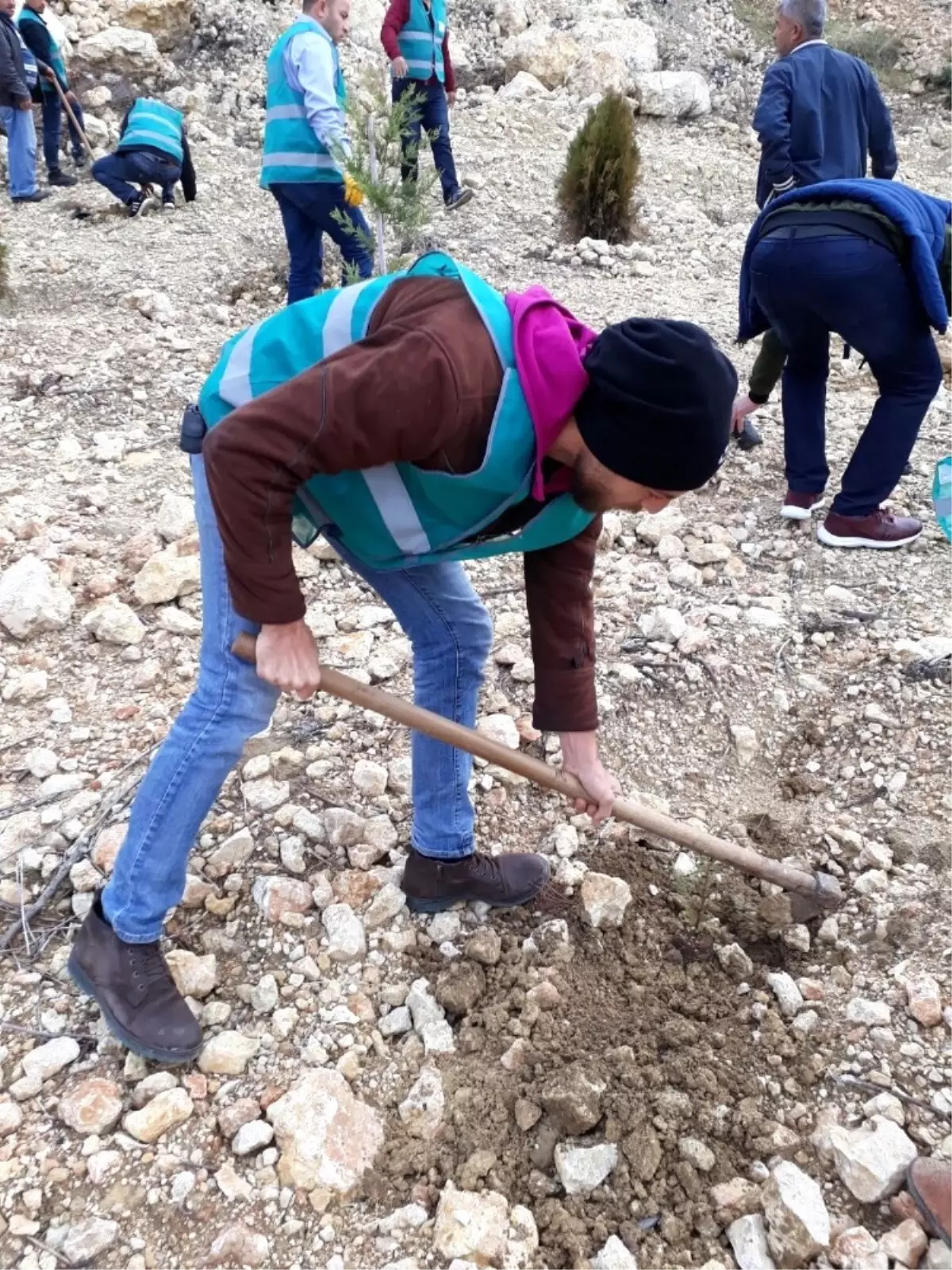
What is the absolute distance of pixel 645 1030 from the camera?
193 centimetres

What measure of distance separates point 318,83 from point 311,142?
0.25 m

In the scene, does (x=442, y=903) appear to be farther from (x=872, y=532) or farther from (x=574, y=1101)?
(x=872, y=532)

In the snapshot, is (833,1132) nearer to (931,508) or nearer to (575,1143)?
(575,1143)

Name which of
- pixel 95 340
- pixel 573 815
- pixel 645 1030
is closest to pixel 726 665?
pixel 573 815

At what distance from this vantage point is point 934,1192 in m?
1.58

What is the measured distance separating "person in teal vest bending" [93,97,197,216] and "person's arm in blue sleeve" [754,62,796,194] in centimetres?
414

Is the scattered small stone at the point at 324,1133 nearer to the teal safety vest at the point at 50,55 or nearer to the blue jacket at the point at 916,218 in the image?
the blue jacket at the point at 916,218

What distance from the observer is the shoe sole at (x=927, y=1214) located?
1.53 meters

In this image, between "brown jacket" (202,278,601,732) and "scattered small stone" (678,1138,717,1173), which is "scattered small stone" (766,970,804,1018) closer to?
"scattered small stone" (678,1138,717,1173)

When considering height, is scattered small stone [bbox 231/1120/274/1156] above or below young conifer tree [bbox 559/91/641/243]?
below

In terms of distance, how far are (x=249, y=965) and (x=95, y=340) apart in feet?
12.3

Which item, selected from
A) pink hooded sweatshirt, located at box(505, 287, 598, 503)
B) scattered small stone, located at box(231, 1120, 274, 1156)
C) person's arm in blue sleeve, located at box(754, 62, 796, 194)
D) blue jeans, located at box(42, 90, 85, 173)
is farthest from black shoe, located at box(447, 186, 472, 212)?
scattered small stone, located at box(231, 1120, 274, 1156)

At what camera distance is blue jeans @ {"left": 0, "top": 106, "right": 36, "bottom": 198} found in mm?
7086

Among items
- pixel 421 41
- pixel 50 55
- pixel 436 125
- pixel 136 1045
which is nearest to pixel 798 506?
pixel 136 1045
